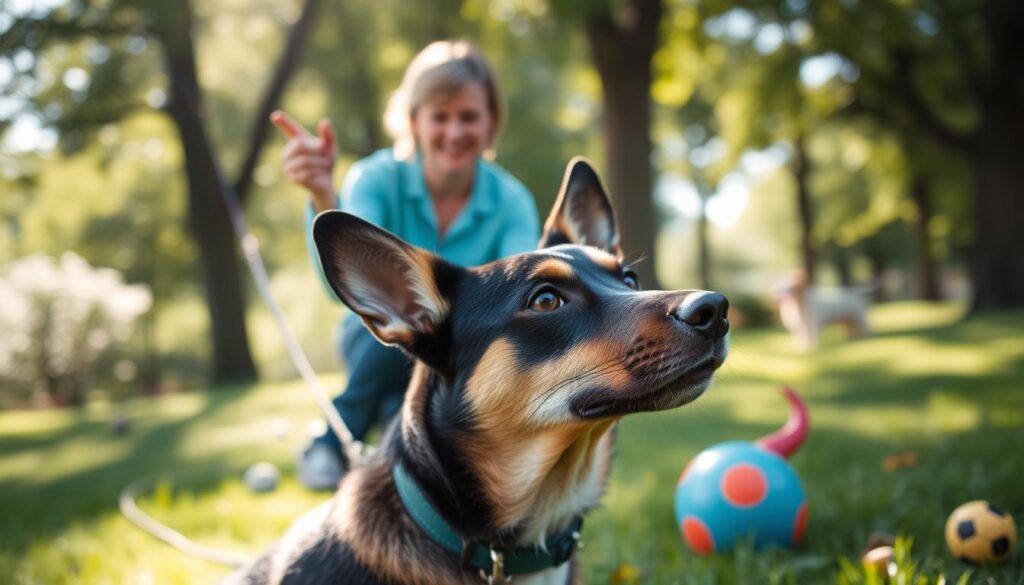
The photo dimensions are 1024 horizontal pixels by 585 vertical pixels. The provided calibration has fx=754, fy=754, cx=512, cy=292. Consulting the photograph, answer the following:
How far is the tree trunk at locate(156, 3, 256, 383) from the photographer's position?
16.3 metres

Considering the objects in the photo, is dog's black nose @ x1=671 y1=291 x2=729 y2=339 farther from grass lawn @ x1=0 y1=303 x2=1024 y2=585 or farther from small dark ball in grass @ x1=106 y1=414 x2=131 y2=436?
small dark ball in grass @ x1=106 y1=414 x2=131 y2=436

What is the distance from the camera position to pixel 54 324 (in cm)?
2469

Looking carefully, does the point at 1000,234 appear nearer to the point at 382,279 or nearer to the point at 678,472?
the point at 678,472

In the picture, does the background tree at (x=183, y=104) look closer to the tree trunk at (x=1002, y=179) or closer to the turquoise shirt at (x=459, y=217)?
the turquoise shirt at (x=459, y=217)

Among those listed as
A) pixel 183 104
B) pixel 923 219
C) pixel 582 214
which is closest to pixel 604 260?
pixel 582 214

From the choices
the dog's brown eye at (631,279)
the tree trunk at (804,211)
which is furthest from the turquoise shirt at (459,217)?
the tree trunk at (804,211)

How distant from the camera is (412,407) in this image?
8.32 ft

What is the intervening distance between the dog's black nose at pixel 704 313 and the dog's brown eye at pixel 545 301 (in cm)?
43

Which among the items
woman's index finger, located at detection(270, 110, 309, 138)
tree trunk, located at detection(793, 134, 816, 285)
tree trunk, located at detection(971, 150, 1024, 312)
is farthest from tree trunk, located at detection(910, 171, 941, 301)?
woman's index finger, located at detection(270, 110, 309, 138)

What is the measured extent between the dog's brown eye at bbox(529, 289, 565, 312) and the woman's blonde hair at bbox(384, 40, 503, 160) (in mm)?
1953

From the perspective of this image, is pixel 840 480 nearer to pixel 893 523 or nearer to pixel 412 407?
pixel 893 523

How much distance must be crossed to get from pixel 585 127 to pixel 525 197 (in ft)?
99.6

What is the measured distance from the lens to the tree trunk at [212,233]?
53.6 ft

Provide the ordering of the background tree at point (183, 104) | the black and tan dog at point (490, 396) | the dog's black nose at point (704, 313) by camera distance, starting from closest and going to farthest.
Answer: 1. the dog's black nose at point (704, 313)
2. the black and tan dog at point (490, 396)
3. the background tree at point (183, 104)
